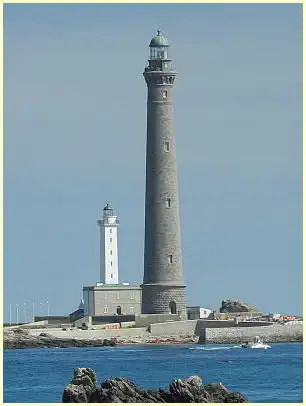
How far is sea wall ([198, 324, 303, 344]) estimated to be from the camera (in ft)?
250

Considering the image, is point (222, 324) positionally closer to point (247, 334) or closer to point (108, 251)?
point (247, 334)

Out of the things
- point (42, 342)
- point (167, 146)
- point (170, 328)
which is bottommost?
point (42, 342)

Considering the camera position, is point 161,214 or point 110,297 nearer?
point 161,214

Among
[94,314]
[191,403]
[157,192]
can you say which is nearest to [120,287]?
[94,314]

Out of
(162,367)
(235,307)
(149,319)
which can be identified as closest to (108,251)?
(235,307)

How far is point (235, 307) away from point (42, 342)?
1343 cm

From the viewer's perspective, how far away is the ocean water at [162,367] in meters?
49.0

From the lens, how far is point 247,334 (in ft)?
250

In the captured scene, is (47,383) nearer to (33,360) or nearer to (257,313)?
(33,360)

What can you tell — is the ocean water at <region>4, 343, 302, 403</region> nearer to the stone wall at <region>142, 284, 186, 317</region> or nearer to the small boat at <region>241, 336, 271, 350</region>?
the small boat at <region>241, 336, 271, 350</region>

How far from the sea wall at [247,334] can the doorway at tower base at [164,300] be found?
263 centimetres

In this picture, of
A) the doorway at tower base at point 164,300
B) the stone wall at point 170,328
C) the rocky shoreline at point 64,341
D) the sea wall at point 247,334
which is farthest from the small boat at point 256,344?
the doorway at tower base at point 164,300

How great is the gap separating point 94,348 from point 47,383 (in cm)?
2349

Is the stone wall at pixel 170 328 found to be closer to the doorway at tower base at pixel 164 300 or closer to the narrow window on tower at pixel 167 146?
the doorway at tower base at pixel 164 300
